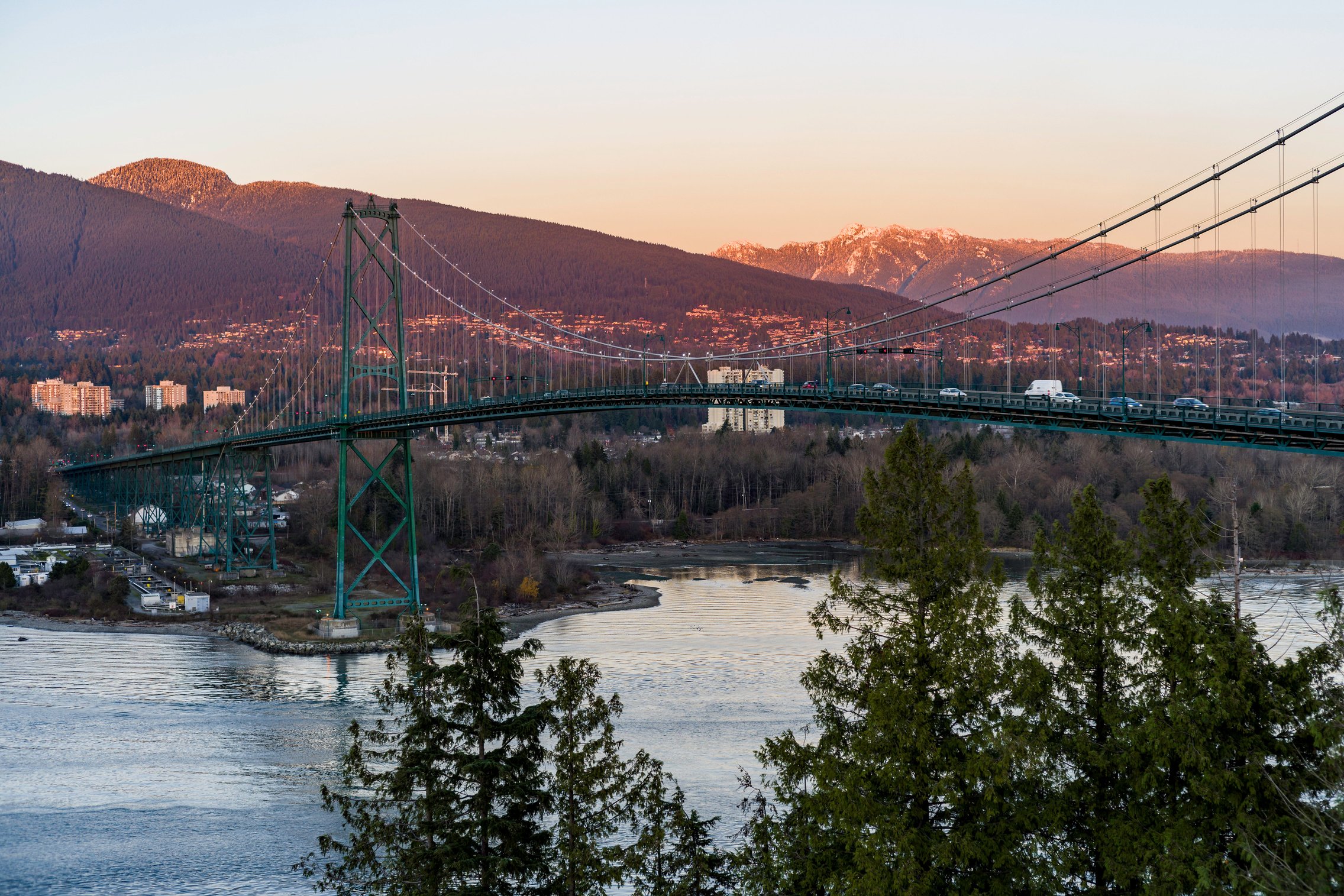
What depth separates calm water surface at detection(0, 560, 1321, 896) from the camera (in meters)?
14.3

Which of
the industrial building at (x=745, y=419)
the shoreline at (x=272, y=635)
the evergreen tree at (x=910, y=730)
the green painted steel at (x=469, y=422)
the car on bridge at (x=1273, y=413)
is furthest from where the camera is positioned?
the industrial building at (x=745, y=419)

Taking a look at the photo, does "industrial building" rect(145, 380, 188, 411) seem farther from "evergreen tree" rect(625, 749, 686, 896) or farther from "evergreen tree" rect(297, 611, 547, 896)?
"evergreen tree" rect(625, 749, 686, 896)

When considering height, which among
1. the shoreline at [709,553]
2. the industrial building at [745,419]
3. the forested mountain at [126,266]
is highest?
the forested mountain at [126,266]

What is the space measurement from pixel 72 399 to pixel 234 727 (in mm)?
89472

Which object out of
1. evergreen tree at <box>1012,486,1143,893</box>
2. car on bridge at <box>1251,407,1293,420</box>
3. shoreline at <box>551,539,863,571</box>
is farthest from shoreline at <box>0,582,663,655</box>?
evergreen tree at <box>1012,486,1143,893</box>

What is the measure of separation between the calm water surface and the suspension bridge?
11.6 ft

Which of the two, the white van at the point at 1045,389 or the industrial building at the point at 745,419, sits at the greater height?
the white van at the point at 1045,389

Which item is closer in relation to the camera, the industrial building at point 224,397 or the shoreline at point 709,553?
the shoreline at point 709,553

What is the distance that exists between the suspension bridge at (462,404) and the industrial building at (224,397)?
5153 mm

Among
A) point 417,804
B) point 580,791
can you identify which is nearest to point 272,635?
point 417,804

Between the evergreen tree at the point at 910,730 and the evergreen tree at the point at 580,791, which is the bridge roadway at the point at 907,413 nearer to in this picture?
the evergreen tree at the point at 910,730

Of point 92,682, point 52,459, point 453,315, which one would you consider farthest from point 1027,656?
point 453,315

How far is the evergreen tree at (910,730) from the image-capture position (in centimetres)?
839

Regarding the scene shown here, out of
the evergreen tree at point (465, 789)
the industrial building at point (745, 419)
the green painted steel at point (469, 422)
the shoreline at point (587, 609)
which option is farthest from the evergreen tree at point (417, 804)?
the industrial building at point (745, 419)
